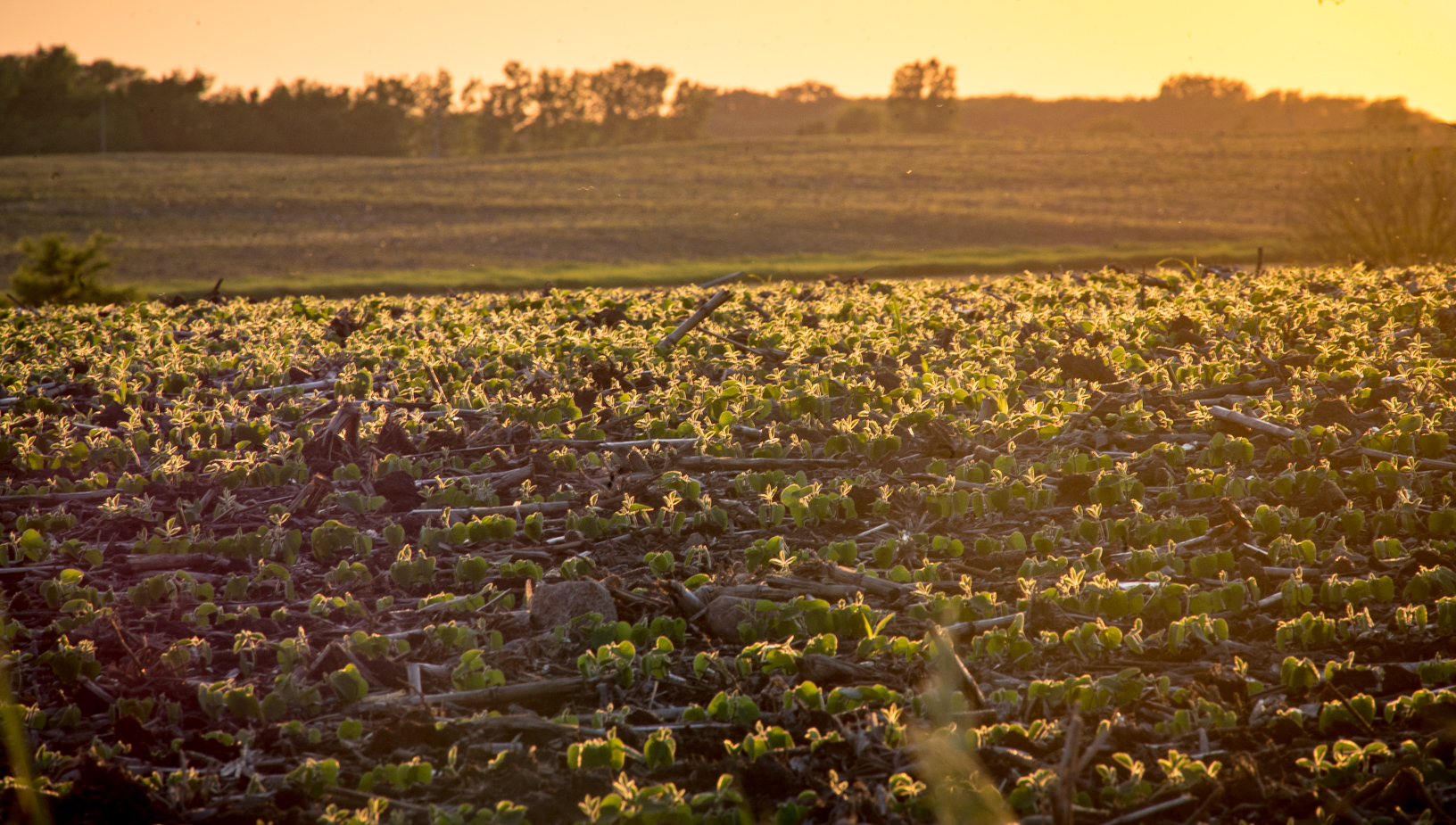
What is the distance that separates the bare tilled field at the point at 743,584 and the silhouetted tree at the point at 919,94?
100856 mm

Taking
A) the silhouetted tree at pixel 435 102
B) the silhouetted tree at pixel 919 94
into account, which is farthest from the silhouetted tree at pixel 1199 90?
the silhouetted tree at pixel 435 102

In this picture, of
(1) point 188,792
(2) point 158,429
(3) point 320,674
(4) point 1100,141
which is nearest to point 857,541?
(3) point 320,674

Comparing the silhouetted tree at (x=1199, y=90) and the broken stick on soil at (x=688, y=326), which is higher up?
the silhouetted tree at (x=1199, y=90)

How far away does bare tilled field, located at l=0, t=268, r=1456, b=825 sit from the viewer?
2.91m

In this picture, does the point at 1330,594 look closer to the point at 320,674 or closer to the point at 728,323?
the point at 320,674

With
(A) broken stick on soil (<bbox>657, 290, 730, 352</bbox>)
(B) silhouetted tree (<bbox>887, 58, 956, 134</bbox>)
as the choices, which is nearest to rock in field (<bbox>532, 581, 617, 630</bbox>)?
(A) broken stick on soil (<bbox>657, 290, 730, 352</bbox>)

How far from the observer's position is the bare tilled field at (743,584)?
2914mm

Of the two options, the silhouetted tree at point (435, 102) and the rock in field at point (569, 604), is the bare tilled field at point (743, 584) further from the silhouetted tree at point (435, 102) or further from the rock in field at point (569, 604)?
the silhouetted tree at point (435, 102)

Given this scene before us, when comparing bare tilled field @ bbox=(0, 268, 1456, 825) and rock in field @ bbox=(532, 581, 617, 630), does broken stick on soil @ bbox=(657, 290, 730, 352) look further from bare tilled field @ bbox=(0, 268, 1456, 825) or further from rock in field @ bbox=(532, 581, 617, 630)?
rock in field @ bbox=(532, 581, 617, 630)

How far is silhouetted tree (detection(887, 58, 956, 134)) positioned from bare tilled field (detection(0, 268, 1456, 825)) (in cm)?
10086

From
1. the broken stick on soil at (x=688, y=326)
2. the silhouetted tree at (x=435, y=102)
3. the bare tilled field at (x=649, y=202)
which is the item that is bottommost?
the broken stick on soil at (x=688, y=326)

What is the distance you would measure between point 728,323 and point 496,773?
243 inches

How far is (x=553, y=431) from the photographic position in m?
5.75

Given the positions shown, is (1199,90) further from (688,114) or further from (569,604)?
(569,604)
